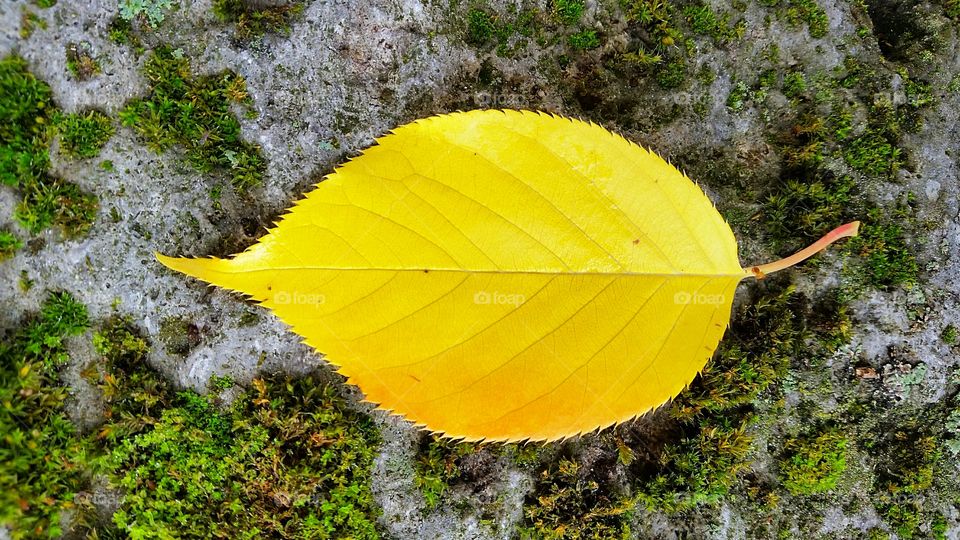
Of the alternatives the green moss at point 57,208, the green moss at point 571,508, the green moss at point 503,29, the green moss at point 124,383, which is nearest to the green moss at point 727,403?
the green moss at point 571,508

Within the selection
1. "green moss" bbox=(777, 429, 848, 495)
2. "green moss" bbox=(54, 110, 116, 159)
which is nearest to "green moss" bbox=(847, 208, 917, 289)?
"green moss" bbox=(777, 429, 848, 495)

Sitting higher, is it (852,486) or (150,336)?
(150,336)

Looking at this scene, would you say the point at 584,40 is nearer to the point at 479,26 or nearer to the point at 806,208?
the point at 479,26

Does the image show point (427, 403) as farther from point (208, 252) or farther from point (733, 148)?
point (733, 148)

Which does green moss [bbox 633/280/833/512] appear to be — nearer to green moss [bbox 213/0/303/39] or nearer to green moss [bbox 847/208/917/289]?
green moss [bbox 847/208/917/289]

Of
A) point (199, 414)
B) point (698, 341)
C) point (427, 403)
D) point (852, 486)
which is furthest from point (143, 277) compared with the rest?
point (852, 486)
